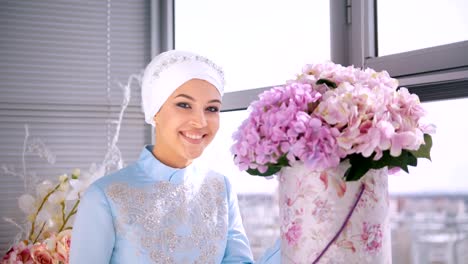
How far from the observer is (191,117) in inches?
77.8

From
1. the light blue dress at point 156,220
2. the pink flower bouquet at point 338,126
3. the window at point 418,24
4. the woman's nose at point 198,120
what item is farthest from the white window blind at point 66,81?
the pink flower bouquet at point 338,126

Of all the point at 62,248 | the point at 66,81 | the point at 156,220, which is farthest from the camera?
the point at 66,81

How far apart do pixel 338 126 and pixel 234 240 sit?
0.89 meters

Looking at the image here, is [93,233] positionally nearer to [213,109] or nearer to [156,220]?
[156,220]

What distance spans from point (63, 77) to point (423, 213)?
194cm

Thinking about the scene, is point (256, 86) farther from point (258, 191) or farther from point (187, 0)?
point (187, 0)

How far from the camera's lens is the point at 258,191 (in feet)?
8.81

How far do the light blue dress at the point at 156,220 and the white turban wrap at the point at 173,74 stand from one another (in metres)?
0.19

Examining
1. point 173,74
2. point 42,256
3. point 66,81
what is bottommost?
point 42,256

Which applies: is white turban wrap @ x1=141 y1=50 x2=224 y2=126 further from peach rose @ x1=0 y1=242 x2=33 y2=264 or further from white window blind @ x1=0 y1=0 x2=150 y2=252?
white window blind @ x1=0 y1=0 x2=150 y2=252

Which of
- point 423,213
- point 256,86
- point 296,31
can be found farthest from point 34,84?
point 423,213

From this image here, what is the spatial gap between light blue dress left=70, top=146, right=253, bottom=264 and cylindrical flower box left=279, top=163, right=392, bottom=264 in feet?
2.15

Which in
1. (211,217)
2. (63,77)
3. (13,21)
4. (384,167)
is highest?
(13,21)

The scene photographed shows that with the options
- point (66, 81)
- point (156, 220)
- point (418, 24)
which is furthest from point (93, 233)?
point (66, 81)
